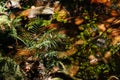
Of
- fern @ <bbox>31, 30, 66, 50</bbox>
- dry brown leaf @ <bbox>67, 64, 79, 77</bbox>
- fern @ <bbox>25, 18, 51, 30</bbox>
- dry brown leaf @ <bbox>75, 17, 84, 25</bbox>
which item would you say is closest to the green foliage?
fern @ <bbox>31, 30, 66, 50</bbox>

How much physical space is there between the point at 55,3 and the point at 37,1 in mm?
326

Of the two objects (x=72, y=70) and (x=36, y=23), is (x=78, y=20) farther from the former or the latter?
(x=72, y=70)

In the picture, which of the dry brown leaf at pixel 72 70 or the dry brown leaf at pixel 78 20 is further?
the dry brown leaf at pixel 78 20

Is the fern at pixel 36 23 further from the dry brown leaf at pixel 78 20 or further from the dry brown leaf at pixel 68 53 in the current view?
the dry brown leaf at pixel 68 53

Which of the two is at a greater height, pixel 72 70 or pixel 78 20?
pixel 78 20

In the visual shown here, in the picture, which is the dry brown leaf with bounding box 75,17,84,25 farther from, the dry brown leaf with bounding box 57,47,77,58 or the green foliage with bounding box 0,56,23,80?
the green foliage with bounding box 0,56,23,80

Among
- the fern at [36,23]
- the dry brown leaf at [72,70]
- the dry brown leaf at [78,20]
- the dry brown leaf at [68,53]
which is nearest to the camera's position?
the dry brown leaf at [72,70]

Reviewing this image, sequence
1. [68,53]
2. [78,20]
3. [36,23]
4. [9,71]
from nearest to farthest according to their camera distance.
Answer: [9,71] → [68,53] → [36,23] → [78,20]

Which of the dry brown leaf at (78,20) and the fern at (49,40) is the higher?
the dry brown leaf at (78,20)

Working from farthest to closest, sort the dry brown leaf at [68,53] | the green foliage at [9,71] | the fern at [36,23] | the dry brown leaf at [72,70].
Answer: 1. the fern at [36,23]
2. the dry brown leaf at [68,53]
3. the dry brown leaf at [72,70]
4. the green foliage at [9,71]

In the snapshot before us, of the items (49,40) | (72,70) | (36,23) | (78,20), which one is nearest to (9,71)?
(49,40)

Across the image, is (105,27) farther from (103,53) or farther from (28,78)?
(28,78)

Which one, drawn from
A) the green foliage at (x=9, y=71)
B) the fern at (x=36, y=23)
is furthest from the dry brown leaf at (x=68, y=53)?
the green foliage at (x=9, y=71)

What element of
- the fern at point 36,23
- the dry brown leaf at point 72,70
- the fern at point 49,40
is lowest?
the dry brown leaf at point 72,70
